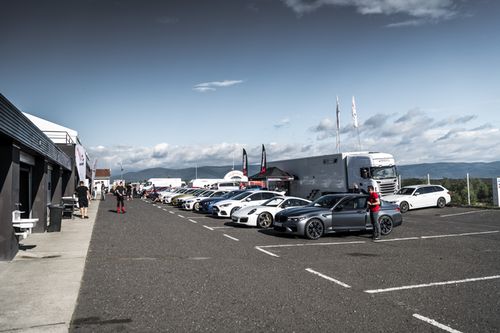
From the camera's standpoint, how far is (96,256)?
9867mm

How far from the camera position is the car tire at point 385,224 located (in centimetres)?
1325

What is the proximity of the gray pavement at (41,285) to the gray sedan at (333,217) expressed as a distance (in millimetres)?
5885

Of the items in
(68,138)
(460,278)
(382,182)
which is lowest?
(460,278)

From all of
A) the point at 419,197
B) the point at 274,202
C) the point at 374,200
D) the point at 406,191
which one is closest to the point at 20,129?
the point at 274,202

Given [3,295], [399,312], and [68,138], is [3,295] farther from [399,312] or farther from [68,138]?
[68,138]

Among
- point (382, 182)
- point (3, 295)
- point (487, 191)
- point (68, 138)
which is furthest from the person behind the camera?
point (487, 191)

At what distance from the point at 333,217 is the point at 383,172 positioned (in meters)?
12.4

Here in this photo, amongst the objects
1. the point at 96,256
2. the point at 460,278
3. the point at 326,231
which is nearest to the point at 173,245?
the point at 96,256

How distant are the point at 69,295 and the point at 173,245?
510cm

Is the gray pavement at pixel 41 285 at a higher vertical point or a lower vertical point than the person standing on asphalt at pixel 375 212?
lower

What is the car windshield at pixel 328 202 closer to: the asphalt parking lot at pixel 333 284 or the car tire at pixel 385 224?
the asphalt parking lot at pixel 333 284

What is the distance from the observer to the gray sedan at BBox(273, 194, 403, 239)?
12.4m

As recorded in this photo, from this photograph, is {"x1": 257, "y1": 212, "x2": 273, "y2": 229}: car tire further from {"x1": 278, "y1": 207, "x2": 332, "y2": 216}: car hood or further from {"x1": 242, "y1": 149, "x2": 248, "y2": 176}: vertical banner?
{"x1": 242, "y1": 149, "x2": 248, "y2": 176}: vertical banner

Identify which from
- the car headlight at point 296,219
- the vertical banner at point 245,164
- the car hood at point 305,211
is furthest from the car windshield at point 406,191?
the vertical banner at point 245,164
